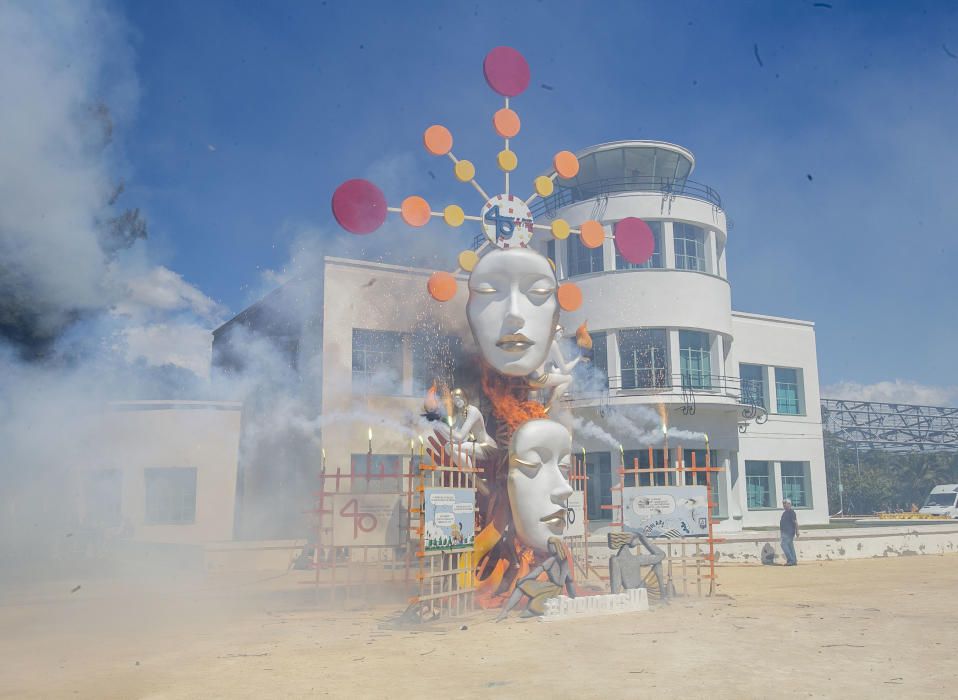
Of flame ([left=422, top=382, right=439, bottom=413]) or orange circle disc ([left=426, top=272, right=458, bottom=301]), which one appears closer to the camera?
orange circle disc ([left=426, top=272, right=458, bottom=301])

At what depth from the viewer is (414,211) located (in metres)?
12.9

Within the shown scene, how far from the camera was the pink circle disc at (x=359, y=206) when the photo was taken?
41.3ft

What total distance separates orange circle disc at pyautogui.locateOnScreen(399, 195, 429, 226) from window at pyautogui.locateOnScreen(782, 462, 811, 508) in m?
24.4

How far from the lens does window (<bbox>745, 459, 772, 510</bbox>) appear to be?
30.9 meters

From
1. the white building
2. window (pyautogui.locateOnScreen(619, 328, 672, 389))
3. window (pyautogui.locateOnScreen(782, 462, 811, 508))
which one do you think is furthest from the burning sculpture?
window (pyautogui.locateOnScreen(782, 462, 811, 508))

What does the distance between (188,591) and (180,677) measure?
8.93 metres

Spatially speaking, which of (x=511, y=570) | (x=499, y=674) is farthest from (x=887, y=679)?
(x=511, y=570)

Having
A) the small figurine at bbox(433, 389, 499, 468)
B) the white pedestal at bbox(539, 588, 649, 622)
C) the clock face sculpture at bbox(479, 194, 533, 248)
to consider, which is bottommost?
the white pedestal at bbox(539, 588, 649, 622)

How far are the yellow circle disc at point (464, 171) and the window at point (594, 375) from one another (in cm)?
1434

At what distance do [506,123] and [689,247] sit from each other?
16.5 m

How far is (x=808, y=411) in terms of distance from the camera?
33312 millimetres

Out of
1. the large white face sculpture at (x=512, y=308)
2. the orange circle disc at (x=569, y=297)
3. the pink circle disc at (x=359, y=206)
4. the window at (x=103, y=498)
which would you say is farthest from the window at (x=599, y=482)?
the pink circle disc at (x=359, y=206)

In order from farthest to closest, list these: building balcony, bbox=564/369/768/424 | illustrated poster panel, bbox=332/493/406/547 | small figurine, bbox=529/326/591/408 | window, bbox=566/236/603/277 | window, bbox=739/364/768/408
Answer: window, bbox=739/364/768/408 → window, bbox=566/236/603/277 → building balcony, bbox=564/369/768/424 → illustrated poster panel, bbox=332/493/406/547 → small figurine, bbox=529/326/591/408

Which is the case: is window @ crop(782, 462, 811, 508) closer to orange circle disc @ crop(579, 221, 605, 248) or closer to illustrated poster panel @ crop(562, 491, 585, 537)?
illustrated poster panel @ crop(562, 491, 585, 537)
